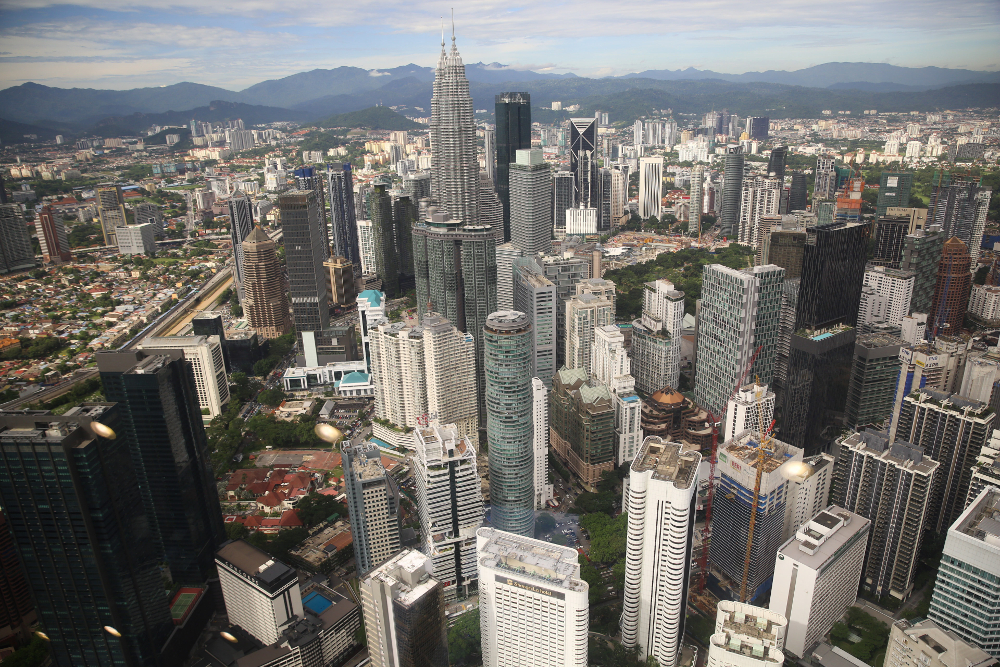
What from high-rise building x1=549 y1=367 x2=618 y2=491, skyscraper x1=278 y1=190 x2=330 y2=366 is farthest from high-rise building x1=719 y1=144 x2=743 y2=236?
skyscraper x1=278 y1=190 x2=330 y2=366

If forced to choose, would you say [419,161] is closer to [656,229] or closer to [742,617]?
[656,229]

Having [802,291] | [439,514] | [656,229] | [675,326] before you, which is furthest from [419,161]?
[439,514]

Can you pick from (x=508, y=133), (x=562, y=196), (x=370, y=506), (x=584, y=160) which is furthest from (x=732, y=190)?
(x=370, y=506)

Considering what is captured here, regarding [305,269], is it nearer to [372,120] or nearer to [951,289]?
[951,289]

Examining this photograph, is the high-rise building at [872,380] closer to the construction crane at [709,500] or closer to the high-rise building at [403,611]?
the construction crane at [709,500]

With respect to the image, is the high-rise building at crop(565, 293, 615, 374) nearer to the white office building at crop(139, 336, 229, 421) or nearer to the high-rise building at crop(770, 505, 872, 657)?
the high-rise building at crop(770, 505, 872, 657)

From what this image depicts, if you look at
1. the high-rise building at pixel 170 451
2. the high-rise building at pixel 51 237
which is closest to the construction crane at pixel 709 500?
the high-rise building at pixel 170 451
